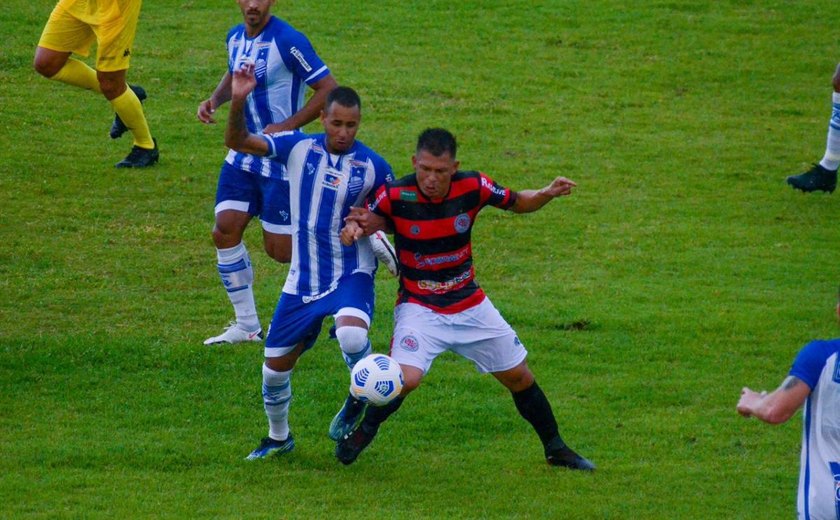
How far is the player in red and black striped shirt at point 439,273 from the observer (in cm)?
752

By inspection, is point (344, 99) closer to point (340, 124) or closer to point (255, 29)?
point (340, 124)

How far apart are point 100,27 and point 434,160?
274 inches

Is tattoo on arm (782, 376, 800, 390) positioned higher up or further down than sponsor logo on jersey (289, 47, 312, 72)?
further down

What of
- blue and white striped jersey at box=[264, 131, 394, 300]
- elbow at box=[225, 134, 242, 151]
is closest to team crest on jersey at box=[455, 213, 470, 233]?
blue and white striped jersey at box=[264, 131, 394, 300]

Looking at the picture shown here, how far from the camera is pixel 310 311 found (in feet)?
25.5

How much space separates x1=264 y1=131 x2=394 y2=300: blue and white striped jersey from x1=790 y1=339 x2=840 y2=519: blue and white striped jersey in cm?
320

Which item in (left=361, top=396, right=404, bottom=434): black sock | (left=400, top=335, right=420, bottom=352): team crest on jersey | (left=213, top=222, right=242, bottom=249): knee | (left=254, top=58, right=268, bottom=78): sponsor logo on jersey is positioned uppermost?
(left=254, top=58, right=268, bottom=78): sponsor logo on jersey

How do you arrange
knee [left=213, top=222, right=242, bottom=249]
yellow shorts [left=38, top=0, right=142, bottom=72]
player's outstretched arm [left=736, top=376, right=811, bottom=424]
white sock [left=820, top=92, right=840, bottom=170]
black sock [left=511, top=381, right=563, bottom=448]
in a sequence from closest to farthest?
player's outstretched arm [left=736, top=376, right=811, bottom=424], black sock [left=511, top=381, right=563, bottom=448], knee [left=213, top=222, right=242, bottom=249], yellow shorts [left=38, top=0, right=142, bottom=72], white sock [left=820, top=92, right=840, bottom=170]

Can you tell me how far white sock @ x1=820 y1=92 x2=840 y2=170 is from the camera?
13.8 meters

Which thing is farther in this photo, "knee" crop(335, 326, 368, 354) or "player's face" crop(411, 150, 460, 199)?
"knee" crop(335, 326, 368, 354)

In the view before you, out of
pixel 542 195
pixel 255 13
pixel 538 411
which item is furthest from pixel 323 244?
pixel 255 13

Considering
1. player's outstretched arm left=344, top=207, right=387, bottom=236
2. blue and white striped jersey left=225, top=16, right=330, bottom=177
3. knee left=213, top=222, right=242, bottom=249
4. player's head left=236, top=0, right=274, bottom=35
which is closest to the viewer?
player's outstretched arm left=344, top=207, right=387, bottom=236

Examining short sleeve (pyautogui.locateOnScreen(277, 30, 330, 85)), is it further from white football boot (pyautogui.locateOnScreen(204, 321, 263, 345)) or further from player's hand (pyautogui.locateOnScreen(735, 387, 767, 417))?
player's hand (pyautogui.locateOnScreen(735, 387, 767, 417))

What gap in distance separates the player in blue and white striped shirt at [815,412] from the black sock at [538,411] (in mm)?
2431
